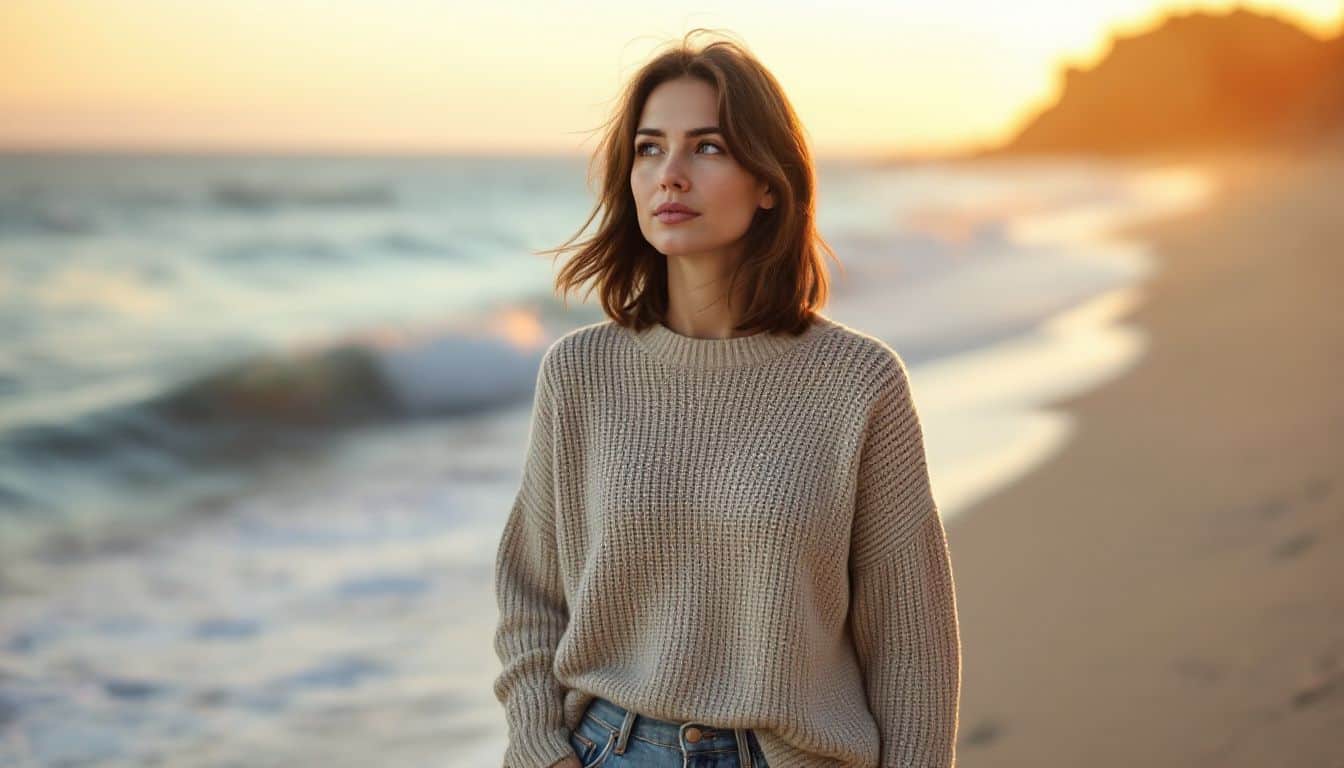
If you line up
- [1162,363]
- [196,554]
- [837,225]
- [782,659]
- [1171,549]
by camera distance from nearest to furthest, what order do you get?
[782,659] < [1171,549] < [196,554] < [1162,363] < [837,225]

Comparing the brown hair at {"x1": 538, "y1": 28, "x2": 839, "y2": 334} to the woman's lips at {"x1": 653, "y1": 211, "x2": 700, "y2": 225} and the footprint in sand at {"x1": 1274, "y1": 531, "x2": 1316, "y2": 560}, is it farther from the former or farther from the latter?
the footprint in sand at {"x1": 1274, "y1": 531, "x2": 1316, "y2": 560}

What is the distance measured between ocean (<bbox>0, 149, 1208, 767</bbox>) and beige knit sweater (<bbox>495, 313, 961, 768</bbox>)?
7.41 feet

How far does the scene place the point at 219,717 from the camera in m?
4.61

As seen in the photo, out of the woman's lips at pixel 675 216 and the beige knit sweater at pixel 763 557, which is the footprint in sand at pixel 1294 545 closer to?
the beige knit sweater at pixel 763 557

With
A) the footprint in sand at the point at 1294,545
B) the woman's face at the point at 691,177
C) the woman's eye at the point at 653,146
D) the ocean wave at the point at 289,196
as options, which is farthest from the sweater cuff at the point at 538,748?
the ocean wave at the point at 289,196

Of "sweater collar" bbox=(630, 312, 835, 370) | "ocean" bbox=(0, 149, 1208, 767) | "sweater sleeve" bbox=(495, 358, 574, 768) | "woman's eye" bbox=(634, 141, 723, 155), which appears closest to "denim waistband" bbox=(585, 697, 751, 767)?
"sweater sleeve" bbox=(495, 358, 574, 768)

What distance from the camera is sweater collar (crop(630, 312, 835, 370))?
2.06 metres

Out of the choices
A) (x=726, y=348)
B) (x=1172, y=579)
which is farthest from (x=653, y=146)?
(x=1172, y=579)

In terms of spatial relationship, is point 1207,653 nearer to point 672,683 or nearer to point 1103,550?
point 1103,550

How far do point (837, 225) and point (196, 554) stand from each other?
26875 mm

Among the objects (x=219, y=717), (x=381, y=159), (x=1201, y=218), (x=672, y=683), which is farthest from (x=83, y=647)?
(x=381, y=159)

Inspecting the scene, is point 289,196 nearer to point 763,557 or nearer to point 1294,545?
point 1294,545

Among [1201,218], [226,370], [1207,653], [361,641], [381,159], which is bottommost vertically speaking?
[1207,653]

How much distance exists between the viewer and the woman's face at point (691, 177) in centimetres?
202
